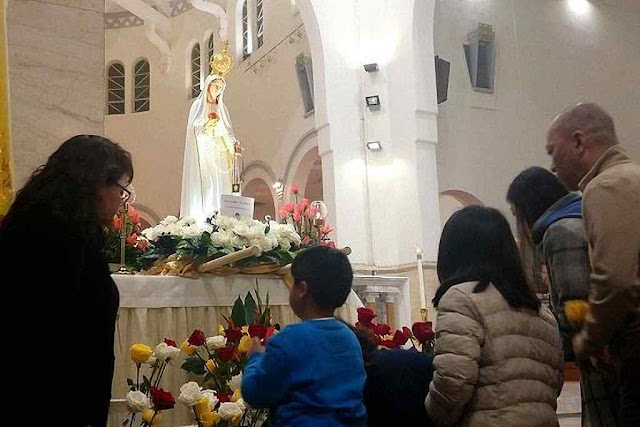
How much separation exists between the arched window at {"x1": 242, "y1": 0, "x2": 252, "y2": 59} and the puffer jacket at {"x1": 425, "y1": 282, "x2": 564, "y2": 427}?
14822 mm

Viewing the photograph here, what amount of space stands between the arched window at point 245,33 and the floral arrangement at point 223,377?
1399cm

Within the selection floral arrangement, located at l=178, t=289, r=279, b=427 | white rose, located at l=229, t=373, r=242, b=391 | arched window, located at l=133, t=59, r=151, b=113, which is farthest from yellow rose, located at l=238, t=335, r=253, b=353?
arched window, located at l=133, t=59, r=151, b=113

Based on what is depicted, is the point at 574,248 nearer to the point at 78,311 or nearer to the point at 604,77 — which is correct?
the point at 78,311

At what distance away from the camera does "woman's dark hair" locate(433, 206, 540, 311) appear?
2.36 m

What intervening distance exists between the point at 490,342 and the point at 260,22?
14630 millimetres

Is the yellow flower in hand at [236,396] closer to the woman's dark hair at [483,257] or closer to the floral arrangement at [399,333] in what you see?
the floral arrangement at [399,333]

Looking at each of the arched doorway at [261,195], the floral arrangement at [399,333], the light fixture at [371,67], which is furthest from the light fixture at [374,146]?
the floral arrangement at [399,333]

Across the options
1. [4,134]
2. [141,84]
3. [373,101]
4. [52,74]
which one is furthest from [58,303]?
[141,84]

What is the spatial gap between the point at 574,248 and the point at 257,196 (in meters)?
15.3

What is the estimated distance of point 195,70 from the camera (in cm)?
1886

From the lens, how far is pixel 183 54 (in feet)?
62.6

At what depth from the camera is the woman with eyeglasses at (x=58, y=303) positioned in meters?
1.71

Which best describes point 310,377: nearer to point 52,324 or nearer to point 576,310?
point 52,324

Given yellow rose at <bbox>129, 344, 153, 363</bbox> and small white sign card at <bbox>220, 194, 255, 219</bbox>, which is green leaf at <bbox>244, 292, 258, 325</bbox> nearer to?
yellow rose at <bbox>129, 344, 153, 363</bbox>
